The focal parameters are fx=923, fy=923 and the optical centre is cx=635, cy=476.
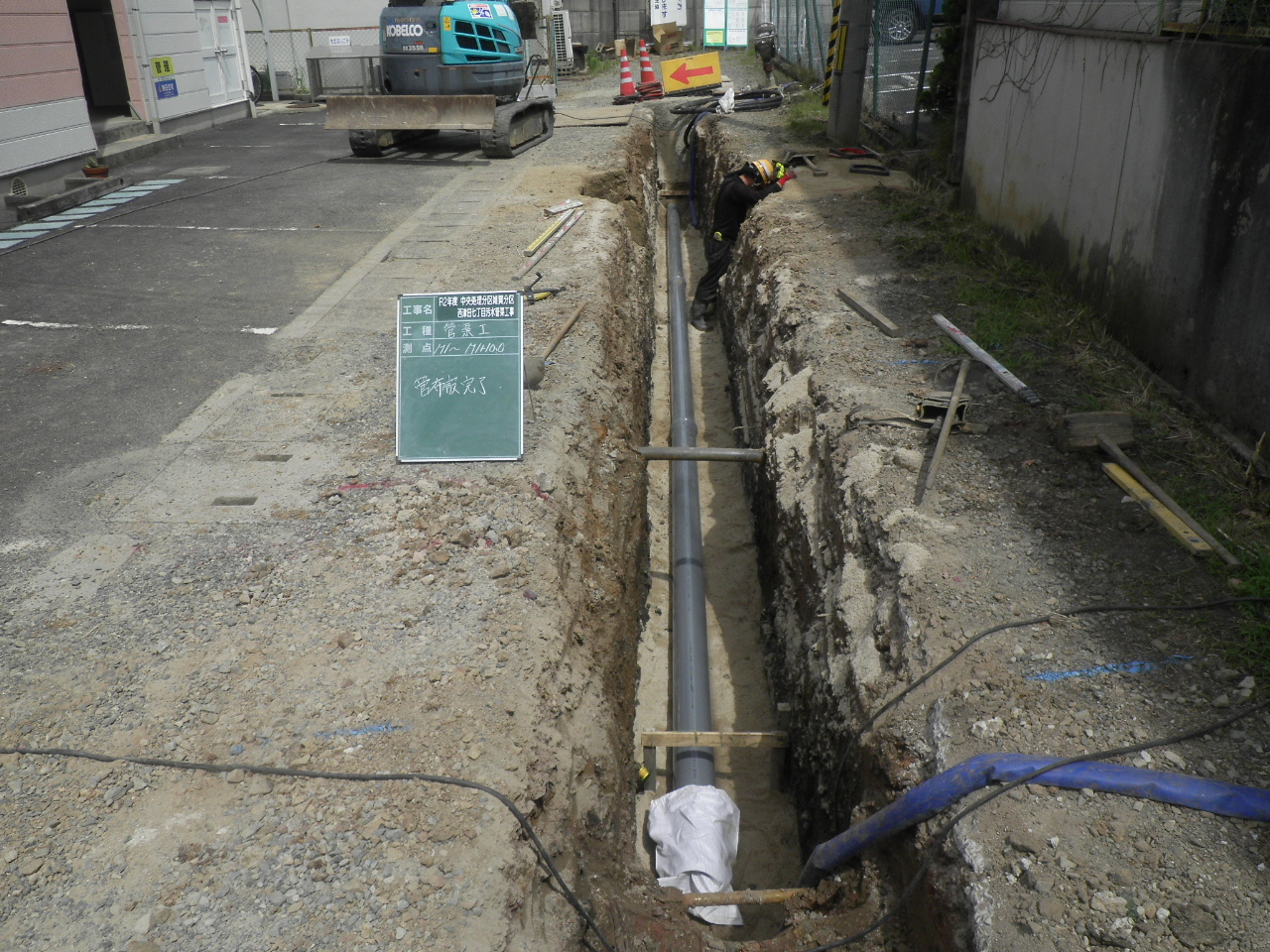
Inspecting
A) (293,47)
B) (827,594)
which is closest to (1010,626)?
(827,594)

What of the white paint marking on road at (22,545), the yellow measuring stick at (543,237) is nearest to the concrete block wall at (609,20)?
the yellow measuring stick at (543,237)

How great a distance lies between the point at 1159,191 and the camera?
18.2ft

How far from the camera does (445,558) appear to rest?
170 inches

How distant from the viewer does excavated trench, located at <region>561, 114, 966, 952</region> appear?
131 inches

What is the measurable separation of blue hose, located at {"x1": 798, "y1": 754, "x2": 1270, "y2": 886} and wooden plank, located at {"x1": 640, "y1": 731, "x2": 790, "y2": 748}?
1251 millimetres

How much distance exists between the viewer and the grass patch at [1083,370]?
150 inches

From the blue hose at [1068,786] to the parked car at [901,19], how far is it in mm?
11588

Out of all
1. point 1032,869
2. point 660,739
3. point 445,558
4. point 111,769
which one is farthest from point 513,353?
point 1032,869

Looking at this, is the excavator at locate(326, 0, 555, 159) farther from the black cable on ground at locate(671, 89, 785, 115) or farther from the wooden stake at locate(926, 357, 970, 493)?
the wooden stake at locate(926, 357, 970, 493)

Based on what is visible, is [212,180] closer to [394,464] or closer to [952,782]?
[394,464]

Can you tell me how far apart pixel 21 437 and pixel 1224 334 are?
22.5 ft

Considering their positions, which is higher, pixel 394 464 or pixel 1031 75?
pixel 1031 75

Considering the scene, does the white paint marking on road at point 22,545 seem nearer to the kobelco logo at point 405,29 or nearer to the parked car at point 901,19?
the kobelco logo at point 405,29

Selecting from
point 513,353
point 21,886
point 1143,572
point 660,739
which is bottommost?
point 660,739
